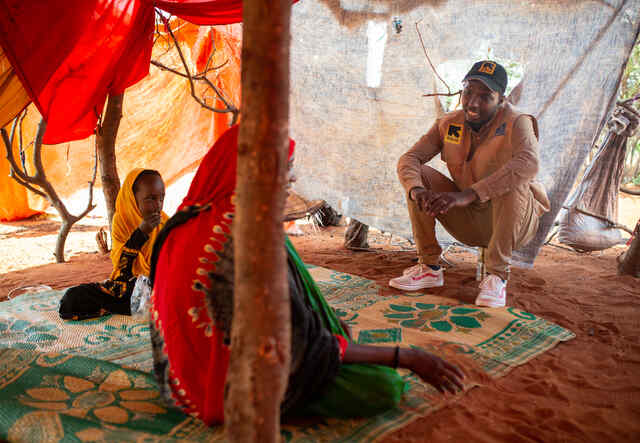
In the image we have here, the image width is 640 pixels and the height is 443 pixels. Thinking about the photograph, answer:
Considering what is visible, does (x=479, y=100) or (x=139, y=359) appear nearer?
(x=139, y=359)

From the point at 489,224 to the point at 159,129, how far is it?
531cm

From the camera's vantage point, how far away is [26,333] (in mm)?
2291

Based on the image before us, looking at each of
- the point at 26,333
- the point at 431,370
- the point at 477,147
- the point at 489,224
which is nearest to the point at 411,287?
the point at 489,224

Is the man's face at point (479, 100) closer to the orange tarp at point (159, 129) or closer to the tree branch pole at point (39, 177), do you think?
the tree branch pole at point (39, 177)

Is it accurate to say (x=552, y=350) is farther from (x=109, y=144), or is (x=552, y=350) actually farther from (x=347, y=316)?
(x=109, y=144)

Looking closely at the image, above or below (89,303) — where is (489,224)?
above

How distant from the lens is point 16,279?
3.75 meters

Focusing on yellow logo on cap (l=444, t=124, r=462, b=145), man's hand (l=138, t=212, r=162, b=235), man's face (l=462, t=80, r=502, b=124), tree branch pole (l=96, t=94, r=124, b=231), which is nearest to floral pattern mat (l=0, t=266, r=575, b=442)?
man's hand (l=138, t=212, r=162, b=235)

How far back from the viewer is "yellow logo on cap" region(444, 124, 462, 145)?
3105mm

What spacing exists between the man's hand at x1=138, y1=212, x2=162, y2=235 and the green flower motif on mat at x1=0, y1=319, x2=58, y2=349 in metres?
0.68

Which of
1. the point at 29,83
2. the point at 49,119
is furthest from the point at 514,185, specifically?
the point at 49,119

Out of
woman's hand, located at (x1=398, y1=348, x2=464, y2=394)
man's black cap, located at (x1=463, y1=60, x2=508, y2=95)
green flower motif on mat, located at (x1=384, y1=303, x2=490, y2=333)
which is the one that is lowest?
green flower motif on mat, located at (x1=384, y1=303, x2=490, y2=333)

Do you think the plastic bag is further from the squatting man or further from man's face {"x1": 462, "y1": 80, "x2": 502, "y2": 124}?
man's face {"x1": 462, "y1": 80, "x2": 502, "y2": 124}

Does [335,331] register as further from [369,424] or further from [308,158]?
[308,158]
